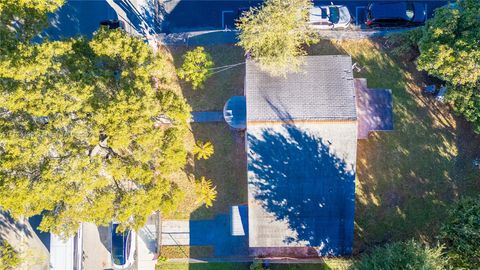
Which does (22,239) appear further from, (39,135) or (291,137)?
(291,137)

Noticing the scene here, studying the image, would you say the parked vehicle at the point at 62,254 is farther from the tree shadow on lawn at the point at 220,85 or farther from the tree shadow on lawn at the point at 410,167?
the tree shadow on lawn at the point at 410,167

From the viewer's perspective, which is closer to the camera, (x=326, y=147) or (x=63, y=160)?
(x=63, y=160)

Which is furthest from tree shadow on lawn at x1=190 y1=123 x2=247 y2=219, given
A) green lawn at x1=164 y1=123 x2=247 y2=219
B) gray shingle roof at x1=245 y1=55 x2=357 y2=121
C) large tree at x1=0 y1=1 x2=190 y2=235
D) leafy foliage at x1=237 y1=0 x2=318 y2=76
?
leafy foliage at x1=237 y1=0 x2=318 y2=76

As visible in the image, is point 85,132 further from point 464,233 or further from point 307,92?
point 464,233

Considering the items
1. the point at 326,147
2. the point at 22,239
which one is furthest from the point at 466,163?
the point at 22,239

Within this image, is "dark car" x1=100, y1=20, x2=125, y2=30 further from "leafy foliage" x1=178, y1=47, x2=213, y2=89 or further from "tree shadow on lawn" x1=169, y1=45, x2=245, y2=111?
"tree shadow on lawn" x1=169, y1=45, x2=245, y2=111

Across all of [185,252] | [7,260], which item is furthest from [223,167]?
[7,260]

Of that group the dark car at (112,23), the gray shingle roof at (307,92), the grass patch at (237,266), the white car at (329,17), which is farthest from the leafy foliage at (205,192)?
the white car at (329,17)
